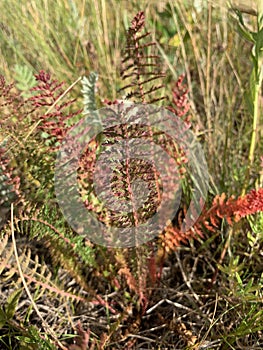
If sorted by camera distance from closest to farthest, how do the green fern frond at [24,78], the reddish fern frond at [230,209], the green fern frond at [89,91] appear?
the reddish fern frond at [230,209] < the green fern frond at [89,91] < the green fern frond at [24,78]

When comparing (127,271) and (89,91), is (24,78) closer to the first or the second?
(89,91)

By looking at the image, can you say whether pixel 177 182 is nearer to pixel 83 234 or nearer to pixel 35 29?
pixel 83 234

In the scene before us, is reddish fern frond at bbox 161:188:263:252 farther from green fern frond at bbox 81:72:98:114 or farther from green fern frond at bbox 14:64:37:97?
green fern frond at bbox 14:64:37:97

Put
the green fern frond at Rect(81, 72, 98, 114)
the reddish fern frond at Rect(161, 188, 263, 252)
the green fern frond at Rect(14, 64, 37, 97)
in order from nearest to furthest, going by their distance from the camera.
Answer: the reddish fern frond at Rect(161, 188, 263, 252) → the green fern frond at Rect(81, 72, 98, 114) → the green fern frond at Rect(14, 64, 37, 97)

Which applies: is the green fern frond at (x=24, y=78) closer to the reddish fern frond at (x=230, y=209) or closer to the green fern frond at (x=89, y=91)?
the green fern frond at (x=89, y=91)

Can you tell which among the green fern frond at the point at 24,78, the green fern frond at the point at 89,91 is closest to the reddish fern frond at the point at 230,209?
the green fern frond at the point at 89,91

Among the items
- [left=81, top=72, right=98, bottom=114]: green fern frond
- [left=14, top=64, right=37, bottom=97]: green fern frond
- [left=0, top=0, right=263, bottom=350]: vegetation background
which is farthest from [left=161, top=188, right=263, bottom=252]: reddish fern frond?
[left=14, top=64, right=37, bottom=97]: green fern frond

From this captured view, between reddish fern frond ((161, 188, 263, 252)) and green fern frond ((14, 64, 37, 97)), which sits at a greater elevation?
green fern frond ((14, 64, 37, 97))

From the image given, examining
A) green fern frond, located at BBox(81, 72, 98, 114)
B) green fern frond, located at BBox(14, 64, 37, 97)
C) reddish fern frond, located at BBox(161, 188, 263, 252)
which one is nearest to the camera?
reddish fern frond, located at BBox(161, 188, 263, 252)

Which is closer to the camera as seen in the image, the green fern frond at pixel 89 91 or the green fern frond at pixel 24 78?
the green fern frond at pixel 89 91

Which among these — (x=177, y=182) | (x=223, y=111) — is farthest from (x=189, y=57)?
(x=177, y=182)

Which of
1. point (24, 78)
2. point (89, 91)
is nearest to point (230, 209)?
point (89, 91)
